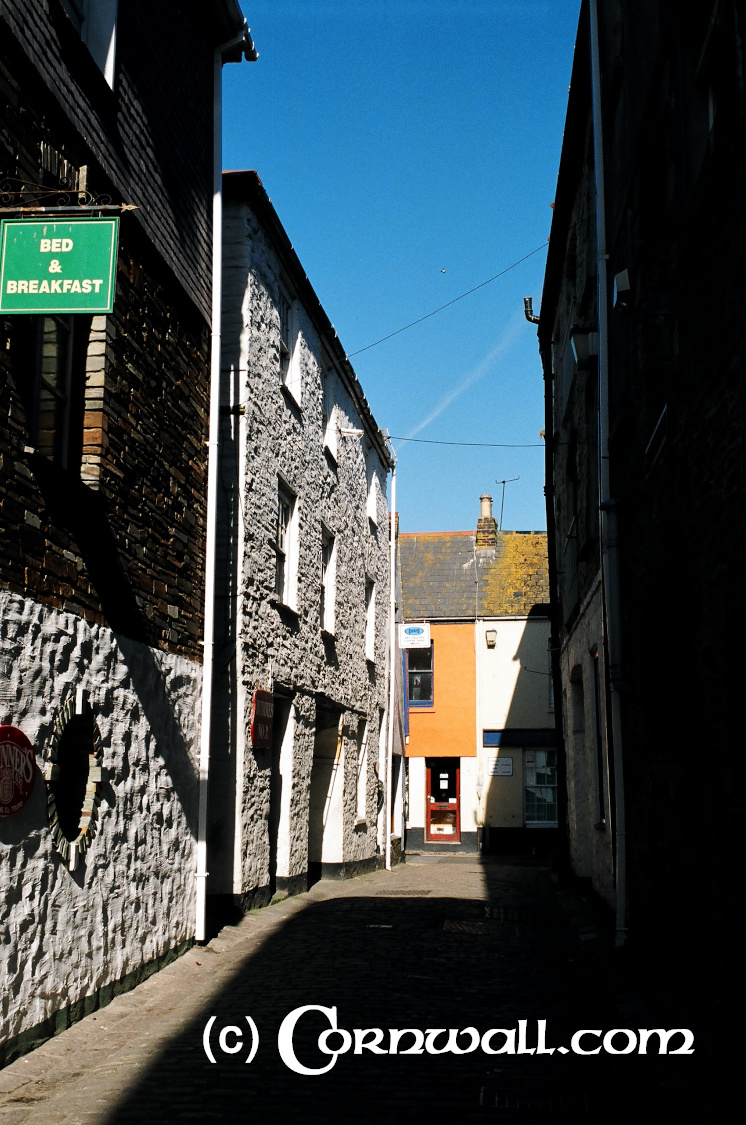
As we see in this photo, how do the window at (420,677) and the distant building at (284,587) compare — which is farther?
the window at (420,677)

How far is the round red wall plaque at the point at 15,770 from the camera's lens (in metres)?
6.23

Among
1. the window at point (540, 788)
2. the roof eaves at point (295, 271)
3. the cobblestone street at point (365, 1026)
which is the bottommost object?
the cobblestone street at point (365, 1026)

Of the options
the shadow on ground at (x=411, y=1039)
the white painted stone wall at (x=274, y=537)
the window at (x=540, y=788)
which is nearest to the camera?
the shadow on ground at (x=411, y=1039)

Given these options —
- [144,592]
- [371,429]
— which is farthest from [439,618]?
[144,592]

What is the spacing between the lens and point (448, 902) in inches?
544

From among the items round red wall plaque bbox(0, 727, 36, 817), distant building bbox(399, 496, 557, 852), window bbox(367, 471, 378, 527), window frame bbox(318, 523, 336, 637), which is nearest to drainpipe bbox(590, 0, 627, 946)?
round red wall plaque bbox(0, 727, 36, 817)

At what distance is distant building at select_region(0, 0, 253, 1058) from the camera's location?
6555 millimetres

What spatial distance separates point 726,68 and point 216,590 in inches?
288

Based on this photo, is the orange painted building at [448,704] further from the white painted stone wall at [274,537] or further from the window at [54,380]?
the window at [54,380]

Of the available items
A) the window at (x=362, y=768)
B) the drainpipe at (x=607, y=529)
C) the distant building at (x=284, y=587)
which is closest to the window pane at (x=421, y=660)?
A: the distant building at (x=284, y=587)

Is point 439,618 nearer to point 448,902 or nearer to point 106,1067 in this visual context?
point 448,902

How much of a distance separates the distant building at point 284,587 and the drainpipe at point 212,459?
1098 millimetres

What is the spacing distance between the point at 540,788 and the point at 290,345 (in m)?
17.8

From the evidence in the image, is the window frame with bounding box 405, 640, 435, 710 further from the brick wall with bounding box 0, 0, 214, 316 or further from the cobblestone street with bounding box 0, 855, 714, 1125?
the brick wall with bounding box 0, 0, 214, 316
